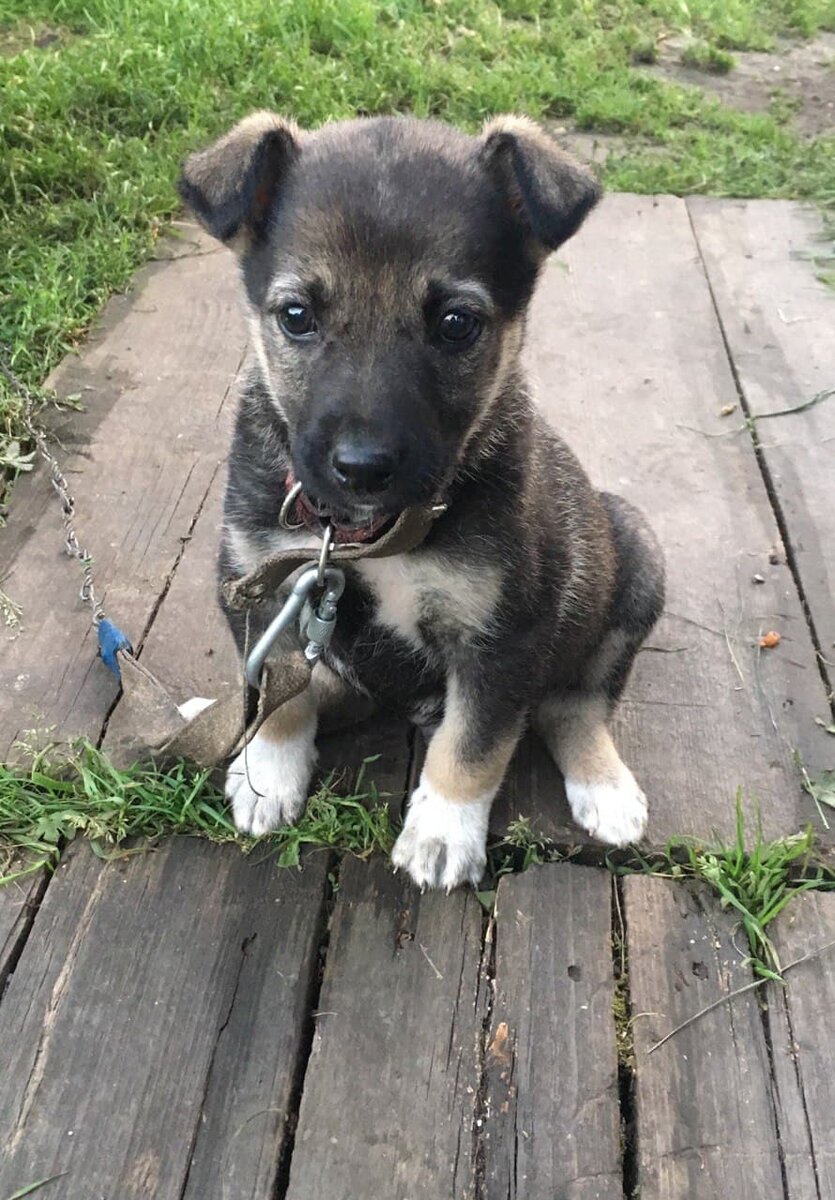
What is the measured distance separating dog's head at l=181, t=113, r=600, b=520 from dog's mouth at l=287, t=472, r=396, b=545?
75 mm

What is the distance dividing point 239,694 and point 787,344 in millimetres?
3495

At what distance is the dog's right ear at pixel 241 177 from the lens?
2.28m

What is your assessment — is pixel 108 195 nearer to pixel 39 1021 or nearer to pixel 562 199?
pixel 562 199

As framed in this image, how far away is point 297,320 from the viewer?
2293 mm

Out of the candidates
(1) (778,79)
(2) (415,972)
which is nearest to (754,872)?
(2) (415,972)

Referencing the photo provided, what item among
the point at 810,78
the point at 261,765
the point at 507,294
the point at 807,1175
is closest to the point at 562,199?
the point at 507,294

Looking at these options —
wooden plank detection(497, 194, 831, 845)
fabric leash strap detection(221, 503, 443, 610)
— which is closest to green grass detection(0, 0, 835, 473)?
wooden plank detection(497, 194, 831, 845)

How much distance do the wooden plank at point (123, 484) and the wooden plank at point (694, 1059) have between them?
170 centimetres

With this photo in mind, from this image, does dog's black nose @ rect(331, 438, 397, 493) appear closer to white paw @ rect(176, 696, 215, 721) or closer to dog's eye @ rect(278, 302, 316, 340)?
dog's eye @ rect(278, 302, 316, 340)

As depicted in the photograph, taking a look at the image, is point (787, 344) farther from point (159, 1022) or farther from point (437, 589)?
point (159, 1022)

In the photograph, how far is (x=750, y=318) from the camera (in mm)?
4906

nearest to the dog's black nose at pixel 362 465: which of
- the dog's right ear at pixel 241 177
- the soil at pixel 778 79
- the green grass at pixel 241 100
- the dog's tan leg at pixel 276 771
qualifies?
the dog's right ear at pixel 241 177

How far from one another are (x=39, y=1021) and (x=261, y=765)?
32.3 inches

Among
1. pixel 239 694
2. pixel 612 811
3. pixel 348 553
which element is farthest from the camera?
pixel 612 811
